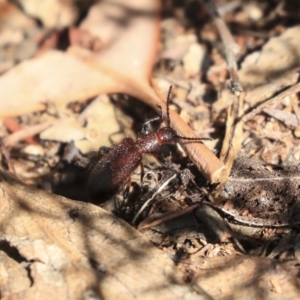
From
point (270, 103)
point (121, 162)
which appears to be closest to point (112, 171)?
point (121, 162)

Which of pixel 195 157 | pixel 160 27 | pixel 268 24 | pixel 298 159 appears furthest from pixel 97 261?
Answer: pixel 268 24

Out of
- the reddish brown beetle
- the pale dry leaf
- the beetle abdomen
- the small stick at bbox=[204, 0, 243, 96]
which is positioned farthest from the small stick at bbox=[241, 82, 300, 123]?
the pale dry leaf

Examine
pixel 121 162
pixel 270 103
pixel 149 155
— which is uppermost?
pixel 270 103

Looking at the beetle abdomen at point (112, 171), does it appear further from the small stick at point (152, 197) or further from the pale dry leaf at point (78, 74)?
the pale dry leaf at point (78, 74)

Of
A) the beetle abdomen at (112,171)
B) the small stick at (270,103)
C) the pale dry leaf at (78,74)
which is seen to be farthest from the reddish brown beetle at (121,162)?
the pale dry leaf at (78,74)

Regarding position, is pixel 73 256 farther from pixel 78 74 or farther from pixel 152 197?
pixel 78 74

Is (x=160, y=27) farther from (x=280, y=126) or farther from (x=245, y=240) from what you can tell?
(x=245, y=240)
